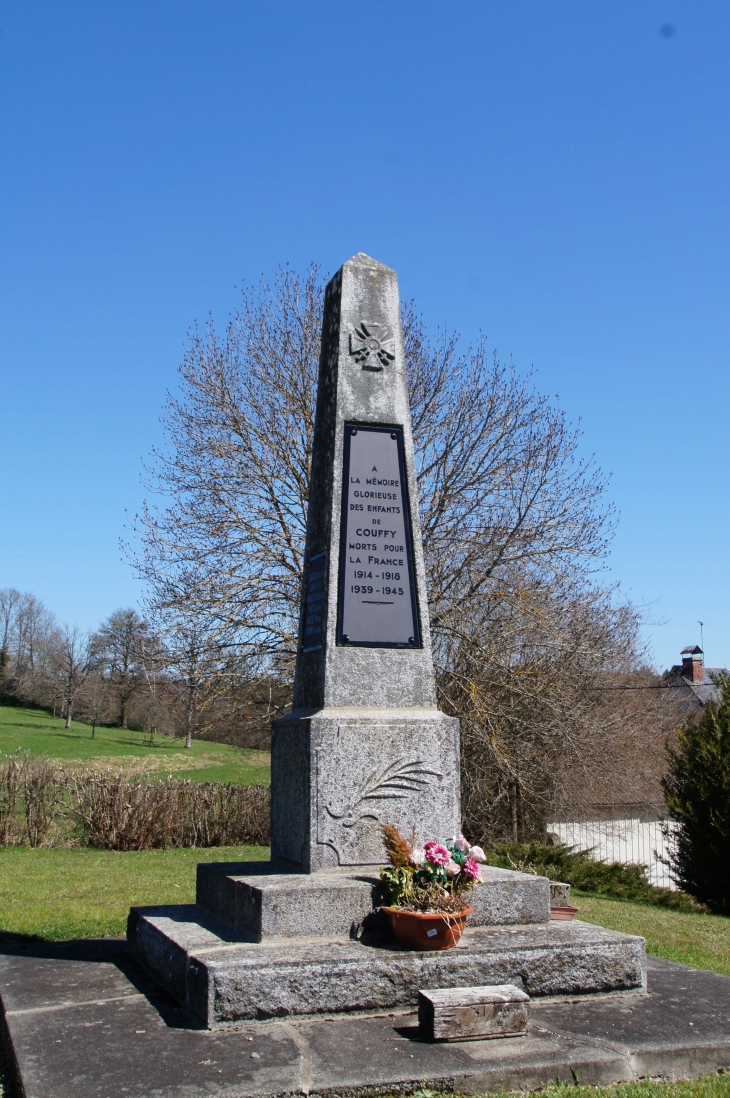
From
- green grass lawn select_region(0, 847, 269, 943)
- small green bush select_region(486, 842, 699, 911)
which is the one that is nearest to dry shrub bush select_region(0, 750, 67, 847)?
green grass lawn select_region(0, 847, 269, 943)

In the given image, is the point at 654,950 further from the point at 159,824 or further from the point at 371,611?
the point at 159,824

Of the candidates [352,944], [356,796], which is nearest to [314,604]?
[356,796]

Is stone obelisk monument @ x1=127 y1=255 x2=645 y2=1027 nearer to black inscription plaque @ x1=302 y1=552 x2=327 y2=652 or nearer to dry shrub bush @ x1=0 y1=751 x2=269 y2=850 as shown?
black inscription plaque @ x1=302 y1=552 x2=327 y2=652

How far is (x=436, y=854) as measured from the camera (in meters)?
4.71

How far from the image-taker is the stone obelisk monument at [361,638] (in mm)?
5273

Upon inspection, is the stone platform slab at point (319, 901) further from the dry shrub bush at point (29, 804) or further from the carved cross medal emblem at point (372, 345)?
the dry shrub bush at point (29, 804)

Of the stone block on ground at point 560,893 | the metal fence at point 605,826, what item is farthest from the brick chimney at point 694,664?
the stone block on ground at point 560,893

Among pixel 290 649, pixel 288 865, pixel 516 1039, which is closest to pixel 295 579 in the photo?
pixel 290 649

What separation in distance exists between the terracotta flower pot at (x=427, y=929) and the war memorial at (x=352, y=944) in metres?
0.06

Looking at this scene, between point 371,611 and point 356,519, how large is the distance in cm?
58

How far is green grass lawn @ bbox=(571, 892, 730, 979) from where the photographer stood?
24.2 feet

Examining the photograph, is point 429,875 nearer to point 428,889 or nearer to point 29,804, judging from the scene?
point 428,889

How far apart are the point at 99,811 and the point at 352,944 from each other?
12873mm

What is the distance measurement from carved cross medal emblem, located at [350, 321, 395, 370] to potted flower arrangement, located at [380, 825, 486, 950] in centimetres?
298
